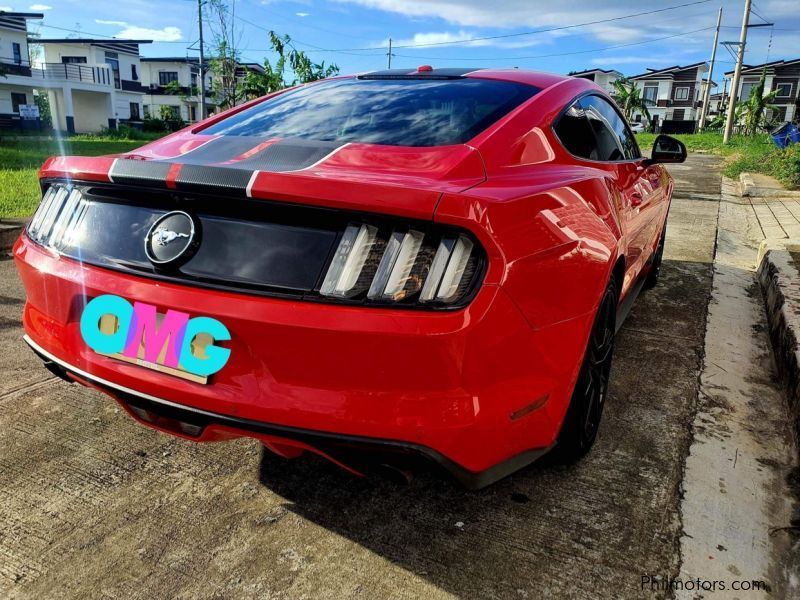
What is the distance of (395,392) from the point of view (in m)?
1.52

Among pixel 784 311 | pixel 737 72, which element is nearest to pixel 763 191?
pixel 784 311

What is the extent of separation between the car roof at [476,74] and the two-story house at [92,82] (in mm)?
44288

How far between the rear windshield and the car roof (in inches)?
2.6

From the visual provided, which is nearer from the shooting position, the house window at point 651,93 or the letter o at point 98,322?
the letter o at point 98,322

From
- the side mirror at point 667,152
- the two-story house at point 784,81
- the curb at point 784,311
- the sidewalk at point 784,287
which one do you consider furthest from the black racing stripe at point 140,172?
the two-story house at point 784,81

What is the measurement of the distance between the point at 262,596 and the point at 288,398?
58 cm

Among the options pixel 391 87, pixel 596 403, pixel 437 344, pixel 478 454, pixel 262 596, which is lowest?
pixel 262 596

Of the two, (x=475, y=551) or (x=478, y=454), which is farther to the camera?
(x=475, y=551)

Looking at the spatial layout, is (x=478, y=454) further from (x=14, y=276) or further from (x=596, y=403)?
(x=14, y=276)

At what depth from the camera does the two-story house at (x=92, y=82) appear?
40.4 meters

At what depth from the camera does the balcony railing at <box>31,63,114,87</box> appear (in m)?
39.3

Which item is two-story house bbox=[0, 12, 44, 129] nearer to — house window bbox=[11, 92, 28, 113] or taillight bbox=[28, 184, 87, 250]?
house window bbox=[11, 92, 28, 113]

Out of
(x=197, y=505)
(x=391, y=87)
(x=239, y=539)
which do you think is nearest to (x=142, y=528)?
(x=197, y=505)

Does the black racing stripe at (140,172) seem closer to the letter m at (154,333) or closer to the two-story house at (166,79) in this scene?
the letter m at (154,333)
